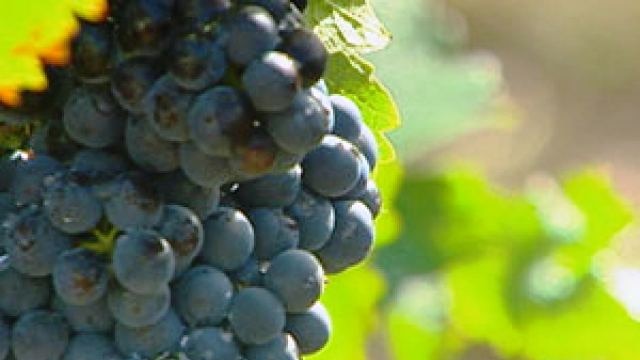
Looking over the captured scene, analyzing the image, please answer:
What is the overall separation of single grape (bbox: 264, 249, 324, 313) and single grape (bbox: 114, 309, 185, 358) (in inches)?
2.7

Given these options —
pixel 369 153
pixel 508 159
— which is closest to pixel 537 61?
pixel 508 159

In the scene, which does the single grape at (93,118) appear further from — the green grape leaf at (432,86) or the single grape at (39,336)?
the green grape leaf at (432,86)

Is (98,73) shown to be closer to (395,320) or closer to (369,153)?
(369,153)

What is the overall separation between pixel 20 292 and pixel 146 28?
0.18m

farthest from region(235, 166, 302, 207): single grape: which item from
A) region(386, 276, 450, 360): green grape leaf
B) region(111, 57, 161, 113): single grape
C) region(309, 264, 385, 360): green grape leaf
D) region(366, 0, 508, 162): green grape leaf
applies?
region(386, 276, 450, 360): green grape leaf

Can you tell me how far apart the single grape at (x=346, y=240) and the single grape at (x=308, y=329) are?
1.2 inches

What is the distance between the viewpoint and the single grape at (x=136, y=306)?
1.12 metres

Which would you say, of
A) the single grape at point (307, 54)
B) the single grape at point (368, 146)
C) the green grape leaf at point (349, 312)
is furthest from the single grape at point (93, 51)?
the green grape leaf at point (349, 312)

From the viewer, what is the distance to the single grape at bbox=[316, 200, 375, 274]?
3.96 feet

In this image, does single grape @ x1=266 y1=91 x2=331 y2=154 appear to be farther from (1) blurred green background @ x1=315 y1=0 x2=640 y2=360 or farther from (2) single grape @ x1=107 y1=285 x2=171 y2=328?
(1) blurred green background @ x1=315 y1=0 x2=640 y2=360

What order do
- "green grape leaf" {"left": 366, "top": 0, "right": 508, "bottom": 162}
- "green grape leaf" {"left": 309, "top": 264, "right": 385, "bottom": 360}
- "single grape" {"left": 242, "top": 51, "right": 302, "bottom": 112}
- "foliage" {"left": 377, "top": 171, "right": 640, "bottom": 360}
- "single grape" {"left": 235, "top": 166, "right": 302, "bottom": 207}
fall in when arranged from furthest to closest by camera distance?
"foliage" {"left": 377, "top": 171, "right": 640, "bottom": 360}, "green grape leaf" {"left": 366, "top": 0, "right": 508, "bottom": 162}, "green grape leaf" {"left": 309, "top": 264, "right": 385, "bottom": 360}, "single grape" {"left": 235, "top": 166, "right": 302, "bottom": 207}, "single grape" {"left": 242, "top": 51, "right": 302, "bottom": 112}

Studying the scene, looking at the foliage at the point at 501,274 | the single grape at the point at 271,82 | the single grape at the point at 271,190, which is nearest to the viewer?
the single grape at the point at 271,82

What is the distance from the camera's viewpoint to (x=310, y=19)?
4.05ft

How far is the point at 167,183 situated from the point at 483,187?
114cm
